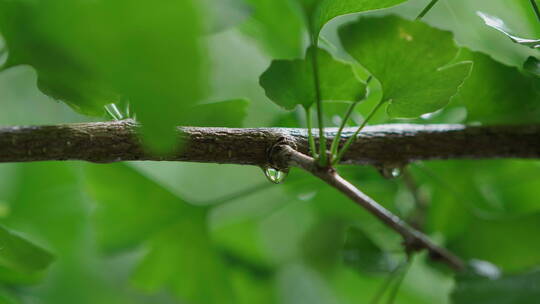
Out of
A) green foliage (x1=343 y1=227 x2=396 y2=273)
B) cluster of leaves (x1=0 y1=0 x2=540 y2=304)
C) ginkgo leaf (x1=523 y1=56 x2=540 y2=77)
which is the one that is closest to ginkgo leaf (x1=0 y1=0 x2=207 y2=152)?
cluster of leaves (x1=0 y1=0 x2=540 y2=304)

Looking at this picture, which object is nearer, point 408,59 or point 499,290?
point 408,59

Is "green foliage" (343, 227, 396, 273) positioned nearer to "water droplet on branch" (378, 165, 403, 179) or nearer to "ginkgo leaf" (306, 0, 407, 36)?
"water droplet on branch" (378, 165, 403, 179)

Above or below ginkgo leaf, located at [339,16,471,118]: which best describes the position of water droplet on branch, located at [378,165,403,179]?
below

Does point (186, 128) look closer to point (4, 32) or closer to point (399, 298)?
point (4, 32)

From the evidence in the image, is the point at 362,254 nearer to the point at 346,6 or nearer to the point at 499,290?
the point at 499,290

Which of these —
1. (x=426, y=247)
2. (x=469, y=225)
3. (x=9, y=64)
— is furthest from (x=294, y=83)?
(x=469, y=225)

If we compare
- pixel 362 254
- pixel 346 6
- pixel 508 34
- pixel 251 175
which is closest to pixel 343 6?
pixel 346 6

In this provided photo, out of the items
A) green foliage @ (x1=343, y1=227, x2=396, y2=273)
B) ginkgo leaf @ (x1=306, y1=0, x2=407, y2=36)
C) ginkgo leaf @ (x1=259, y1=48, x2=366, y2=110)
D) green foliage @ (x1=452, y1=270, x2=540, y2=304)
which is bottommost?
green foliage @ (x1=452, y1=270, x2=540, y2=304)

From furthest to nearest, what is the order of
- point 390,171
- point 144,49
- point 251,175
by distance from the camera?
point 251,175 → point 390,171 → point 144,49

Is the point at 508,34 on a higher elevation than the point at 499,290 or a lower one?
higher
